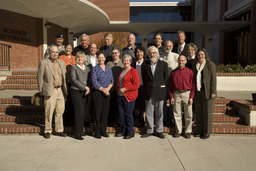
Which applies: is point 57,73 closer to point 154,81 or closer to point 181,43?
point 154,81

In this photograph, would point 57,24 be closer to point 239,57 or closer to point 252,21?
point 252,21

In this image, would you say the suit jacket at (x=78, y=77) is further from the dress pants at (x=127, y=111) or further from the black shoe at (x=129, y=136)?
the black shoe at (x=129, y=136)

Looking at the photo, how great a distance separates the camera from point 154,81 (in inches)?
189

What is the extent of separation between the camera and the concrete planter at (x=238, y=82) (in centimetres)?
A: 999

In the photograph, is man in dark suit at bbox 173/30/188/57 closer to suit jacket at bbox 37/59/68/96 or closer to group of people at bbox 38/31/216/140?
group of people at bbox 38/31/216/140

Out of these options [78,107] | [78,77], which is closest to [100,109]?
[78,107]

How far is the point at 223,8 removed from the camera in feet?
73.3

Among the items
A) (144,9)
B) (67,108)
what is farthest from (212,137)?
(144,9)

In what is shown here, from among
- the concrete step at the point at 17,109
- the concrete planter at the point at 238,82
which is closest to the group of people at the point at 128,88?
the concrete step at the point at 17,109

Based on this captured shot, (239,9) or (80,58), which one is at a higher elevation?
(239,9)

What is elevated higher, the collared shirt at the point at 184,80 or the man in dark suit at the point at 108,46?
the man in dark suit at the point at 108,46

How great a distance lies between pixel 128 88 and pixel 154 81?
0.56 m

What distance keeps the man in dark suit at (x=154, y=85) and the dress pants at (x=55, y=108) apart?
70.7 inches

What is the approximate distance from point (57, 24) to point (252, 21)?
44.1 feet
